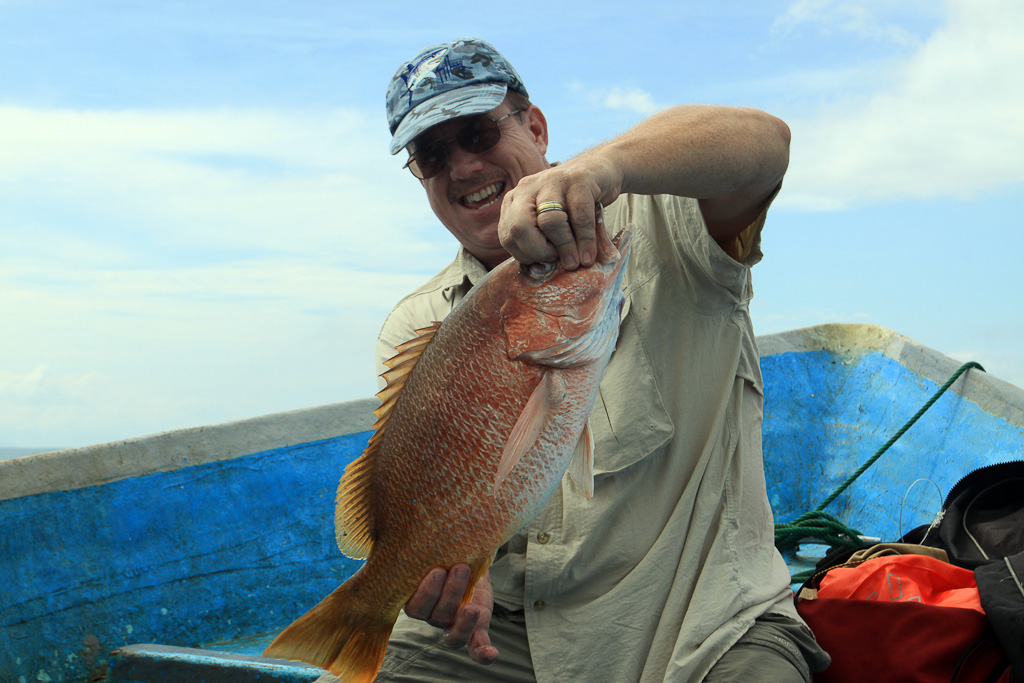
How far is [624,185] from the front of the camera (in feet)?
5.93

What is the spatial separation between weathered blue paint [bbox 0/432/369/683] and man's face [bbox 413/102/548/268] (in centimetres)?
203

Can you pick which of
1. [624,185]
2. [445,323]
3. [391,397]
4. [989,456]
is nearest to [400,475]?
[391,397]

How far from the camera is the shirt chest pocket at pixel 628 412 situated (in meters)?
2.29

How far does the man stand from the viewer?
6.91 ft

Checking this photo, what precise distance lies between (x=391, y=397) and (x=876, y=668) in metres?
1.72

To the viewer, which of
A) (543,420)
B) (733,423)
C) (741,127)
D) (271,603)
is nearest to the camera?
(543,420)

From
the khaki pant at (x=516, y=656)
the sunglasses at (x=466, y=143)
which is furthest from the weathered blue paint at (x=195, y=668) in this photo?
the sunglasses at (x=466, y=143)

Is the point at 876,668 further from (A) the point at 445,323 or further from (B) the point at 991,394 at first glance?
(B) the point at 991,394

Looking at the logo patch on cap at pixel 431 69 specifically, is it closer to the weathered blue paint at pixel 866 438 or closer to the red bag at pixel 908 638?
the red bag at pixel 908 638

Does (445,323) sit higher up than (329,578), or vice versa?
(445,323)

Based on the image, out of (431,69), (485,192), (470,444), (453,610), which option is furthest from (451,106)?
(453,610)

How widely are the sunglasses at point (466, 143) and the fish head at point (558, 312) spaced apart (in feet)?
3.38

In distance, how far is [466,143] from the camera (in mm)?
2674

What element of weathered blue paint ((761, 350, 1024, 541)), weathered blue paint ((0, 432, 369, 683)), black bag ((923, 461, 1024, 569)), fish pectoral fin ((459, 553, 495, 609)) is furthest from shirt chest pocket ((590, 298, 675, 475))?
weathered blue paint ((761, 350, 1024, 541))
